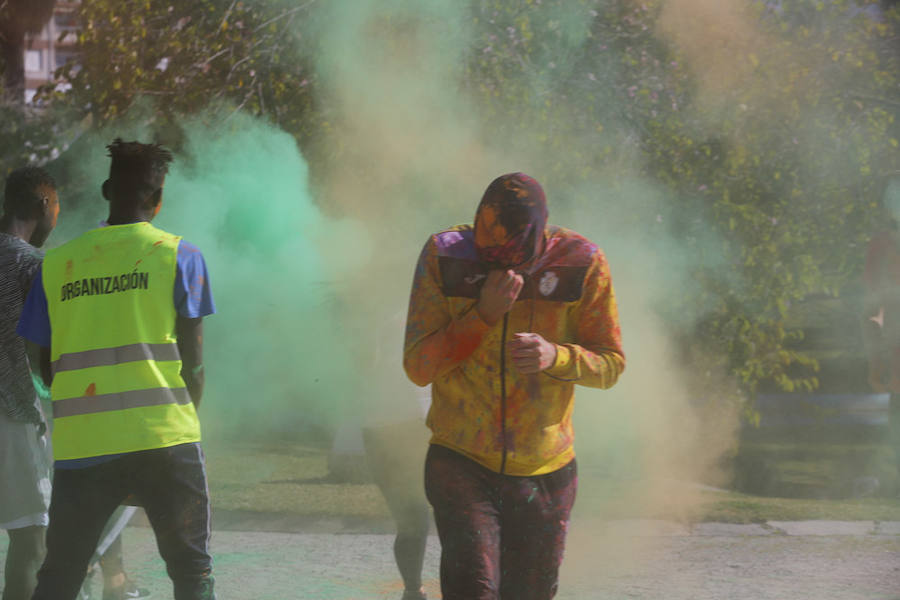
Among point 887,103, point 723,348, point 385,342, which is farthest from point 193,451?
point 887,103

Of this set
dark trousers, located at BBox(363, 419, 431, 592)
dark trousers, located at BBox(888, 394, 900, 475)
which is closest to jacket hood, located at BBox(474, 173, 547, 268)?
dark trousers, located at BBox(363, 419, 431, 592)

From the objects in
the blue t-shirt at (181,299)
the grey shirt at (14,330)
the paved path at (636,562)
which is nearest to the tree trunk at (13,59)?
the paved path at (636,562)

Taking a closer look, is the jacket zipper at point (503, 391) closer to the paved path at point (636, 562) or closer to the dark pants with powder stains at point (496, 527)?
the dark pants with powder stains at point (496, 527)

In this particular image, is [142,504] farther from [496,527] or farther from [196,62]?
[196,62]

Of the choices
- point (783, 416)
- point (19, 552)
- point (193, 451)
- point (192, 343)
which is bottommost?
point (783, 416)

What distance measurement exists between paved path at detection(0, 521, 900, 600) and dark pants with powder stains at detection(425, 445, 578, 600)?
1.86 meters

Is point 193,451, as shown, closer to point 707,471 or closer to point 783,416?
point 707,471

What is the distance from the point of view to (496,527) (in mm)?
2812

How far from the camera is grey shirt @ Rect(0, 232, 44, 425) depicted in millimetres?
3473

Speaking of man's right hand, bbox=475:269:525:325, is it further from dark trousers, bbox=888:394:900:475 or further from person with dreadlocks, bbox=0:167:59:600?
dark trousers, bbox=888:394:900:475

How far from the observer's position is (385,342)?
14.5ft

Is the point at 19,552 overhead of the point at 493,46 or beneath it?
beneath

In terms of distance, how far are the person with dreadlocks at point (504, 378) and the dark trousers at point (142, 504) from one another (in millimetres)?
626

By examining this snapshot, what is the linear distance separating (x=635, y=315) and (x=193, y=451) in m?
5.07
